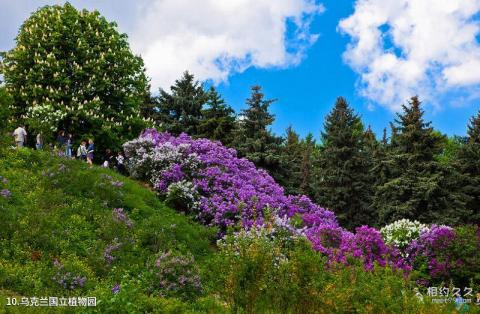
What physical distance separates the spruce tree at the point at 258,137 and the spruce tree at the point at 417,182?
791cm

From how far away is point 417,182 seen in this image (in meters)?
35.2

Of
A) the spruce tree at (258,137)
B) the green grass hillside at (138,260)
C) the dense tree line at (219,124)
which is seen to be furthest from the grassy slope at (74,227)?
the spruce tree at (258,137)

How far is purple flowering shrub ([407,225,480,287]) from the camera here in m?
17.3

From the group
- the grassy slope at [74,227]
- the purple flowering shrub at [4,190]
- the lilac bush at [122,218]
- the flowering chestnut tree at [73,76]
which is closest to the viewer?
the grassy slope at [74,227]

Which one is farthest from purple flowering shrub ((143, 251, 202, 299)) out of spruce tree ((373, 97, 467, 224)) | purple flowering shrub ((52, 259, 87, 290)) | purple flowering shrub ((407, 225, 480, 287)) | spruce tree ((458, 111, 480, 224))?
spruce tree ((458, 111, 480, 224))

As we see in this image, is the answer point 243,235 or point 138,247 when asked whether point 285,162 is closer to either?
point 138,247

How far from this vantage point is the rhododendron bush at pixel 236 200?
57.9 ft

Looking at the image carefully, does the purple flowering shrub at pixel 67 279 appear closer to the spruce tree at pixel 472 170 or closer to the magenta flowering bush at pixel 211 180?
the magenta flowering bush at pixel 211 180

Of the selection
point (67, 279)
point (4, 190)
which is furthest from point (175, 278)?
point (4, 190)

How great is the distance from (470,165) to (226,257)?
34.1m

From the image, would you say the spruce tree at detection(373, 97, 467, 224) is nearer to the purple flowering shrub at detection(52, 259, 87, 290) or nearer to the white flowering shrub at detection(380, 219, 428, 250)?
the white flowering shrub at detection(380, 219, 428, 250)

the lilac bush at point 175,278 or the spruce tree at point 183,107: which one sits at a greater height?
the spruce tree at point 183,107

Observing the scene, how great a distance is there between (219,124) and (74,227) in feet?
77.5

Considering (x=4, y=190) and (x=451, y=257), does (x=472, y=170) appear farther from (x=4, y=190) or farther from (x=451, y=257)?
(x=4, y=190)
